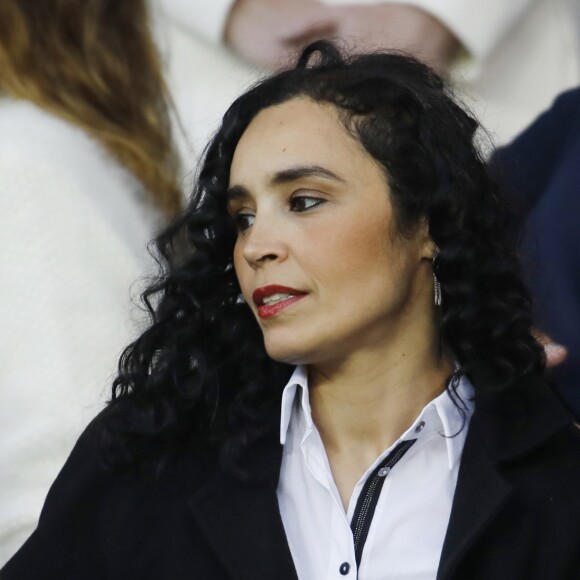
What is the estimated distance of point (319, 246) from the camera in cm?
196

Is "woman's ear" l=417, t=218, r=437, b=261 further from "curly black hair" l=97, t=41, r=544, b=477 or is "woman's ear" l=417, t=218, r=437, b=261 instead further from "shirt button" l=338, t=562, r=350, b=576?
"shirt button" l=338, t=562, r=350, b=576

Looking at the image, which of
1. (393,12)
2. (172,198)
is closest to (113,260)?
(172,198)

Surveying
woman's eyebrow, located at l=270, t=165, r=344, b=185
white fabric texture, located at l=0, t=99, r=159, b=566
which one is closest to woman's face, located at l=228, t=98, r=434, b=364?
woman's eyebrow, located at l=270, t=165, r=344, b=185

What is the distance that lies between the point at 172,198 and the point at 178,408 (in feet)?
2.87

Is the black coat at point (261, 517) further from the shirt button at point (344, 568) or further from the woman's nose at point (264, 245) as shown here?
the woman's nose at point (264, 245)

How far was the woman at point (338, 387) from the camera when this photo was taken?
1.97 metres

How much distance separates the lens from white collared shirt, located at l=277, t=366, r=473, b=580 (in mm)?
1962

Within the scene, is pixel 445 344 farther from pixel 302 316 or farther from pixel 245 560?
pixel 245 560

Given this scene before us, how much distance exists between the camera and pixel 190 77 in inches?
121

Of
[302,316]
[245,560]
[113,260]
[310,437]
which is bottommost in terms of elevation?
[245,560]

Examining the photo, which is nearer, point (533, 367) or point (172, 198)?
point (533, 367)

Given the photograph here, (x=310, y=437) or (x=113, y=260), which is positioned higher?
(x=113, y=260)

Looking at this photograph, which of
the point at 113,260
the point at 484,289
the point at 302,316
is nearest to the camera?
the point at 302,316

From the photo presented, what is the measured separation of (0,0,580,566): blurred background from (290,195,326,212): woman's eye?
0.47 metres
